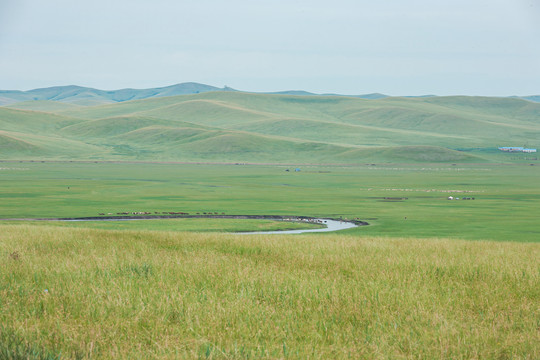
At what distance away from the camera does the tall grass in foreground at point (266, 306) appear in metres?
6.46

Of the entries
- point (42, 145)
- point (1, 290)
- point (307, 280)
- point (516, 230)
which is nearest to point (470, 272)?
point (307, 280)

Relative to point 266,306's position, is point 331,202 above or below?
below

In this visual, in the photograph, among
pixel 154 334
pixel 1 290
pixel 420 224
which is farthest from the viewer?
pixel 420 224

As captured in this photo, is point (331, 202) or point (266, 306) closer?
point (266, 306)

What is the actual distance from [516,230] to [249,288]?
1418 inches

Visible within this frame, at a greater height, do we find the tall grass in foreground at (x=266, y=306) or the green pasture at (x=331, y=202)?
the tall grass in foreground at (x=266, y=306)

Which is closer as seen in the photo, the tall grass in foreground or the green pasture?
the tall grass in foreground

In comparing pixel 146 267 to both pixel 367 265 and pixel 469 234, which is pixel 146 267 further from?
pixel 469 234

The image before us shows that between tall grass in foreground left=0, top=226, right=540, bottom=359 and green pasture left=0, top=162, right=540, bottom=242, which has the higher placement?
tall grass in foreground left=0, top=226, right=540, bottom=359

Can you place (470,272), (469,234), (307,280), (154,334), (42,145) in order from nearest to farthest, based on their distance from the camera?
(154,334), (307,280), (470,272), (469,234), (42,145)

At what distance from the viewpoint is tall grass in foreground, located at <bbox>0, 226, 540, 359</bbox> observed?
646 cm

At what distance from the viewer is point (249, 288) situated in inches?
351

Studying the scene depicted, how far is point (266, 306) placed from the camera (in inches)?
314

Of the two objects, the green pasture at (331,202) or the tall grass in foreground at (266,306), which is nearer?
the tall grass in foreground at (266,306)
